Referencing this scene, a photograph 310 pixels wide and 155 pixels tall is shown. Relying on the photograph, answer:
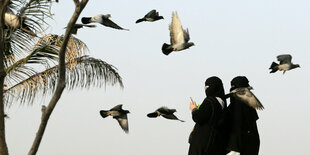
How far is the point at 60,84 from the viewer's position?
822 centimetres

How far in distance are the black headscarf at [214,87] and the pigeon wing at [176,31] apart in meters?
0.79

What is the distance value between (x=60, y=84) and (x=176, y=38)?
205cm

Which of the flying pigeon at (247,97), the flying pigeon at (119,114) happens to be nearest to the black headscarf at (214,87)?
the flying pigeon at (247,97)

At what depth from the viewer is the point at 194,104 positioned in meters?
8.01

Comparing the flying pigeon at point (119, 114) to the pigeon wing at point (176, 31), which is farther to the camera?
the flying pigeon at point (119, 114)

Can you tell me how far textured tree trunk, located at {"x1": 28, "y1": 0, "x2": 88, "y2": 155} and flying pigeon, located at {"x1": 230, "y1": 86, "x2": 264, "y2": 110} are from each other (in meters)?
2.91

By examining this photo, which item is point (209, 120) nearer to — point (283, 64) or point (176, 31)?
point (176, 31)

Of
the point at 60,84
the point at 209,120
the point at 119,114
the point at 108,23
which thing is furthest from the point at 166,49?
the point at 60,84

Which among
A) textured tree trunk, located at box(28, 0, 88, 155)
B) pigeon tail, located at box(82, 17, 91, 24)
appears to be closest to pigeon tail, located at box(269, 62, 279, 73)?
pigeon tail, located at box(82, 17, 91, 24)

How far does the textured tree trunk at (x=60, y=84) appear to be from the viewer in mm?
7773

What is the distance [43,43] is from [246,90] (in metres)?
4.75

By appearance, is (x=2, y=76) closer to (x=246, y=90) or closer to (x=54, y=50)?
(x=54, y=50)

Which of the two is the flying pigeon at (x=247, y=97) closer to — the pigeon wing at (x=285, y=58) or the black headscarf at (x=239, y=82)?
the black headscarf at (x=239, y=82)

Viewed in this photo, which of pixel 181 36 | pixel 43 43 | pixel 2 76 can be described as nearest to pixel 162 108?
pixel 181 36
